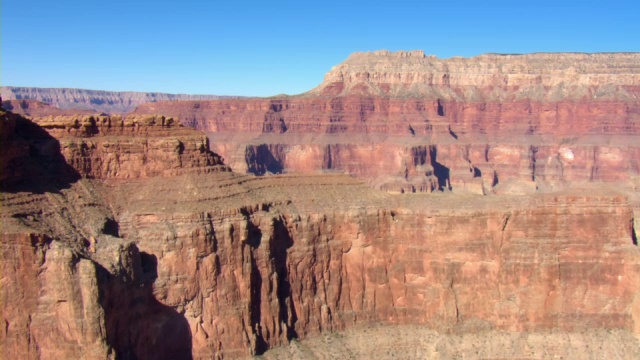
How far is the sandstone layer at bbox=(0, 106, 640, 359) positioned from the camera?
3478 centimetres

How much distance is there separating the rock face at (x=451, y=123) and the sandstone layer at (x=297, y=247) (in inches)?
2555

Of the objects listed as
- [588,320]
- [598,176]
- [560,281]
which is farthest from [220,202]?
[598,176]

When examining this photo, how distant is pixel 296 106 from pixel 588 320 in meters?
95.5

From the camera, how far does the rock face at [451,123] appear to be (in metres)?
115

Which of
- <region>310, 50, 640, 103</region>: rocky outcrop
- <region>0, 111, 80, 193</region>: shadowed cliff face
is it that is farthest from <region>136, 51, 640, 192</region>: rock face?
<region>0, 111, 80, 193</region>: shadowed cliff face

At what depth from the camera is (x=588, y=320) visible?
39062mm

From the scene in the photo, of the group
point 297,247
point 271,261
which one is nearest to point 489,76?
point 297,247

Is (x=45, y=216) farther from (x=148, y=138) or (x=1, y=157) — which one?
(x=148, y=138)

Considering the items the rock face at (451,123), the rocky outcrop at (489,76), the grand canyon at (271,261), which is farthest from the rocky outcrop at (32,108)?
the grand canyon at (271,261)

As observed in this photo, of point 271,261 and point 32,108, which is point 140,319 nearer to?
point 271,261

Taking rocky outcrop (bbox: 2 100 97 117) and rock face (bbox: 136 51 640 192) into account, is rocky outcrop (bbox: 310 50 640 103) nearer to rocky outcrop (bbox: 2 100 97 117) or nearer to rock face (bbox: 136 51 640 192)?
rock face (bbox: 136 51 640 192)

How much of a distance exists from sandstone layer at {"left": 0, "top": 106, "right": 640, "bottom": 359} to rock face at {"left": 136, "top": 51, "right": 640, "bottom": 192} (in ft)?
213

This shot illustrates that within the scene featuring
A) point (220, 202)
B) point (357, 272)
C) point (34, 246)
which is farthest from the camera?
point (357, 272)

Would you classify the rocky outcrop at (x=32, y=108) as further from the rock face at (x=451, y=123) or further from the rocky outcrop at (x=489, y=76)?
the rocky outcrop at (x=489, y=76)
